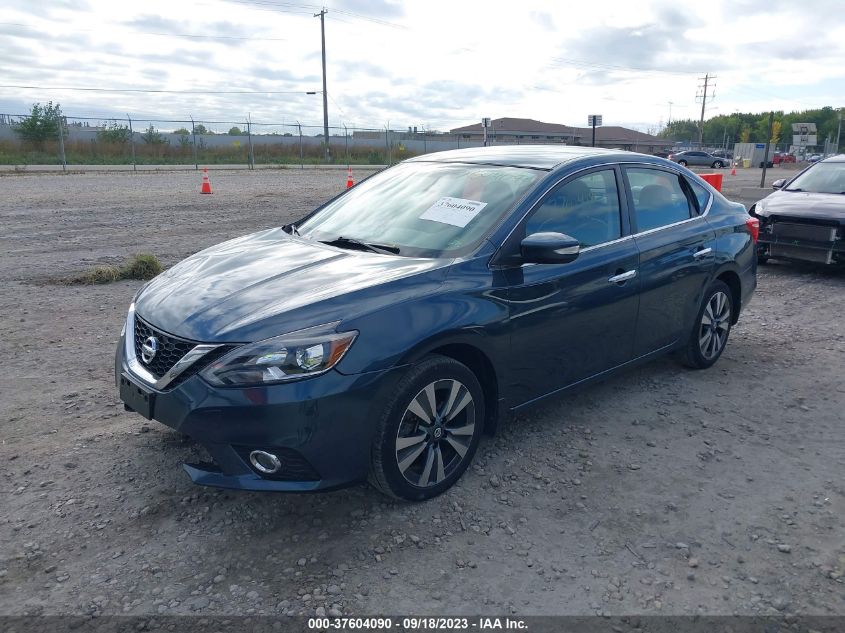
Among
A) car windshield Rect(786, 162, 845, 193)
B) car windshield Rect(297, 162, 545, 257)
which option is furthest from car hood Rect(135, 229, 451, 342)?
car windshield Rect(786, 162, 845, 193)

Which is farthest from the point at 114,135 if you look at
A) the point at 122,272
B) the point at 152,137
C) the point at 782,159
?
the point at 782,159

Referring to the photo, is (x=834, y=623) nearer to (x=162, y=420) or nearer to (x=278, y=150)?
(x=162, y=420)

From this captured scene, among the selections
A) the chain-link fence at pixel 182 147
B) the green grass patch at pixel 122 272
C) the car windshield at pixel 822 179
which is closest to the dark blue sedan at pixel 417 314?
the green grass patch at pixel 122 272

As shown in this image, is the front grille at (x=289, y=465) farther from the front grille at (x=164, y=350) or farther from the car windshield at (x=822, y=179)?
the car windshield at (x=822, y=179)

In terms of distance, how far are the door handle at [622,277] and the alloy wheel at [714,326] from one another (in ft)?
3.84

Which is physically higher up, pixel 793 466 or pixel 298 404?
pixel 298 404

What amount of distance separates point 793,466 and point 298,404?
2.90 meters

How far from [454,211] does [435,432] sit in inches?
53.3

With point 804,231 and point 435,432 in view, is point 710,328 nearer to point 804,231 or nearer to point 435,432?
point 435,432

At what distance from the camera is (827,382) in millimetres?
5328

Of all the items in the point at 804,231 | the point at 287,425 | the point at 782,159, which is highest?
the point at 782,159

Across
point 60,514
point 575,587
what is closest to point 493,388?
point 575,587

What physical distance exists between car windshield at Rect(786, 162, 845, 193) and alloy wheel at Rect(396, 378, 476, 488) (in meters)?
8.49

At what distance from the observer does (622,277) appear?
438cm
